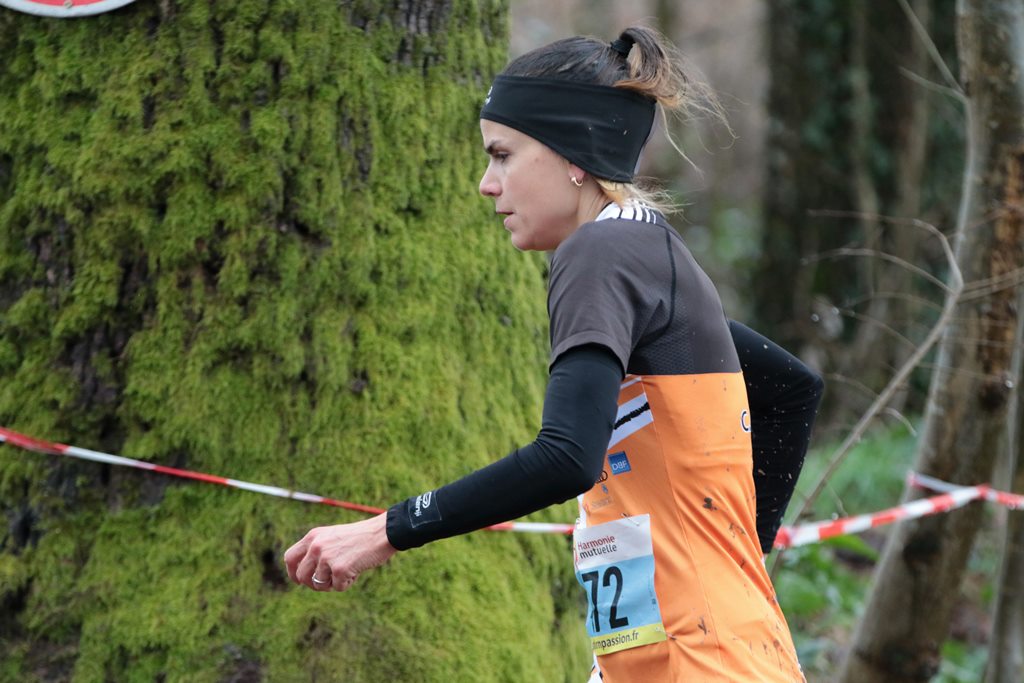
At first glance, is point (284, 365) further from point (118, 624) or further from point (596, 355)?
point (596, 355)

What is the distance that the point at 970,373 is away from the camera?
15.3 ft

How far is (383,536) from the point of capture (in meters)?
2.07

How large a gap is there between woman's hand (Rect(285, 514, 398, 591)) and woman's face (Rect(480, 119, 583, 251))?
0.71 m

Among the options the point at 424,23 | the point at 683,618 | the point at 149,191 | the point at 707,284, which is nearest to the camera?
the point at 683,618

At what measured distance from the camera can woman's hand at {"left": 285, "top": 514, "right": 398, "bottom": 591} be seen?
2.07 m

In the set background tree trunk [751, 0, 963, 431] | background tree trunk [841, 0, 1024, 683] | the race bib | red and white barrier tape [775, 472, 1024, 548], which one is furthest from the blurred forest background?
background tree trunk [751, 0, 963, 431]

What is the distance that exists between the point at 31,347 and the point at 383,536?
1491 millimetres

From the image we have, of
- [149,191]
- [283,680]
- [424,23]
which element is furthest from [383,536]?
[424,23]

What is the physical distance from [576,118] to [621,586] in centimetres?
98

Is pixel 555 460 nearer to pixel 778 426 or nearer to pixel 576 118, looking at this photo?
pixel 576 118

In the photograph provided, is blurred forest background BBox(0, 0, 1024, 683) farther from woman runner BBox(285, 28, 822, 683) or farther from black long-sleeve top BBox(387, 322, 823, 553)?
black long-sleeve top BBox(387, 322, 823, 553)

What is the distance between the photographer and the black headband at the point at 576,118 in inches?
92.6

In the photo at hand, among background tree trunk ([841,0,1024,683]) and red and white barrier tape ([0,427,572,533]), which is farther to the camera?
background tree trunk ([841,0,1024,683])

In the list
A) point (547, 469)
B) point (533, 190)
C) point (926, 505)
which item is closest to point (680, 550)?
point (547, 469)
